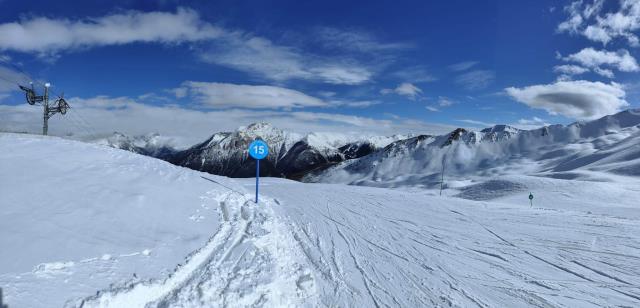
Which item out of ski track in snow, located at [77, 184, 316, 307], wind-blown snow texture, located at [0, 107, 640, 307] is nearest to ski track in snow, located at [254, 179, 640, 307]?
wind-blown snow texture, located at [0, 107, 640, 307]

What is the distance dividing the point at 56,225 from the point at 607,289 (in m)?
12.5

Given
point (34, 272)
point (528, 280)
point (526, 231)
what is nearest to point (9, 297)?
point (34, 272)

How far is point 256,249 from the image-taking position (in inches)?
400

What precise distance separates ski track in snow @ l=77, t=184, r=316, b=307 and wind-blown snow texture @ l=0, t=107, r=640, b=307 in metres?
0.04

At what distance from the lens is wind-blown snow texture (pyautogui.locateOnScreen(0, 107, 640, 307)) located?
7223 millimetres

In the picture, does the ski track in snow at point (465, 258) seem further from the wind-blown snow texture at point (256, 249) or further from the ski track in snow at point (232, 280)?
the ski track in snow at point (232, 280)

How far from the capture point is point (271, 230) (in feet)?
40.8

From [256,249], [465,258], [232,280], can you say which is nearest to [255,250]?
[256,249]

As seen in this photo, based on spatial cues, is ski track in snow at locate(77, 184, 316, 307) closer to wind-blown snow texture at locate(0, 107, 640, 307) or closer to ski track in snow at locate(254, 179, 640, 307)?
wind-blown snow texture at locate(0, 107, 640, 307)

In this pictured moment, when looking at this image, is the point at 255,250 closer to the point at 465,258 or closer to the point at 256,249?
the point at 256,249

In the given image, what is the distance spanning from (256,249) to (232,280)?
2.26 meters

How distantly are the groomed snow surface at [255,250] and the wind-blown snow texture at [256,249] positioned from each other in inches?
1.5

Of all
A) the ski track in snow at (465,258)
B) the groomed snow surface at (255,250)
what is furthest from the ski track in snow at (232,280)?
the ski track in snow at (465,258)

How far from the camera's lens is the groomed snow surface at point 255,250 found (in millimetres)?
7203
